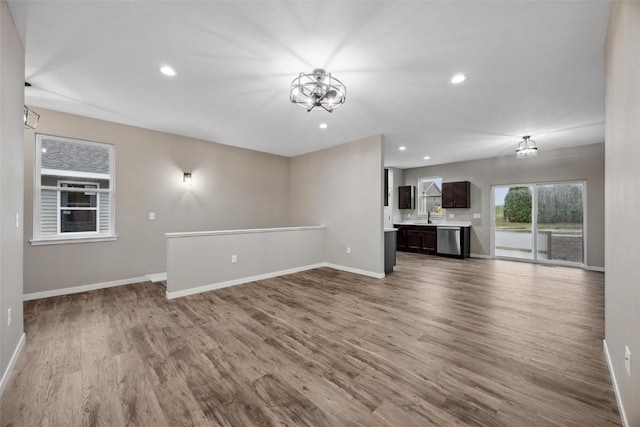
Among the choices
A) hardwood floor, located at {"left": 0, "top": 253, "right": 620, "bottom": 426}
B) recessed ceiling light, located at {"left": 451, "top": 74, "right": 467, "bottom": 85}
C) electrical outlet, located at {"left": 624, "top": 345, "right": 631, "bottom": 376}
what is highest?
recessed ceiling light, located at {"left": 451, "top": 74, "right": 467, "bottom": 85}

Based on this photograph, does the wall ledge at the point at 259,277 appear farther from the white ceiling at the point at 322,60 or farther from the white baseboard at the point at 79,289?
the white ceiling at the point at 322,60

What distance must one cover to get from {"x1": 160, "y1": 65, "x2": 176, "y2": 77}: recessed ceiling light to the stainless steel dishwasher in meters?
6.99

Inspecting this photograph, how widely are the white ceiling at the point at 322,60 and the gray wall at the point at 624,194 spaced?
21.8 inches

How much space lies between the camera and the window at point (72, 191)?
374 cm

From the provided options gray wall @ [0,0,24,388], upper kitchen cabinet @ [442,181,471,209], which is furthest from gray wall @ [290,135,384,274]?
gray wall @ [0,0,24,388]

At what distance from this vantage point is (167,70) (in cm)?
268

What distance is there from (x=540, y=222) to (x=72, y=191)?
378 inches

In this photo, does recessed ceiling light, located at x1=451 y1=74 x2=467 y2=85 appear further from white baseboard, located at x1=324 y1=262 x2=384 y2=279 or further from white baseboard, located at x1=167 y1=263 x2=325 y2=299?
white baseboard, located at x1=167 y1=263 x2=325 y2=299

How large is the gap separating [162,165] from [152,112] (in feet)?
3.96

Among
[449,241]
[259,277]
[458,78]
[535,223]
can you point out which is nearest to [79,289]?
[259,277]

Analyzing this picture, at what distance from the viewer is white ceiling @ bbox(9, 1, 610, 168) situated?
1.91m

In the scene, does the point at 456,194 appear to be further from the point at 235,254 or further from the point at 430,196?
the point at 235,254

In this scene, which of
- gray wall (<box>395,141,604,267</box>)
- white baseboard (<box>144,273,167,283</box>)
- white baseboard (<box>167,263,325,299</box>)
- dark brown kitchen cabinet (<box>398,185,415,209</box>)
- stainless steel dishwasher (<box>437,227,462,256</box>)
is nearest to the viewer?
white baseboard (<box>167,263,325,299</box>)

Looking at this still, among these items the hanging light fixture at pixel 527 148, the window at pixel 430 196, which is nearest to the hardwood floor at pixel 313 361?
the hanging light fixture at pixel 527 148
